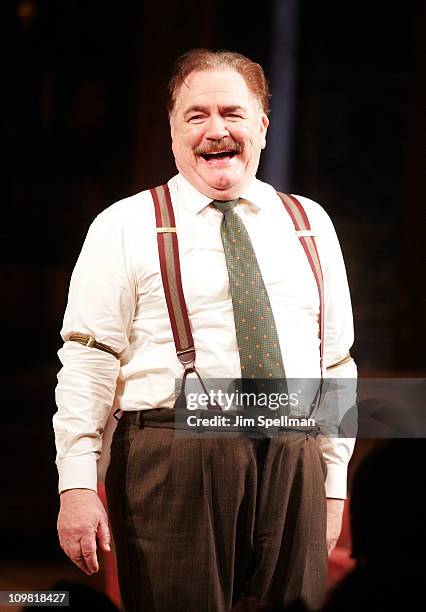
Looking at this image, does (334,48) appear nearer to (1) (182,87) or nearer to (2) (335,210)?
(2) (335,210)

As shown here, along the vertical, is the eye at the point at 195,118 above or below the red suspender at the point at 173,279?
above

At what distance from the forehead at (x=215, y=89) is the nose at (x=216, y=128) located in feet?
0.10

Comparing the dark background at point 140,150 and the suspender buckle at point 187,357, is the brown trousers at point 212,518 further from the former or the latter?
the dark background at point 140,150

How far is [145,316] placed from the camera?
2072 millimetres

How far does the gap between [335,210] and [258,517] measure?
931 mm

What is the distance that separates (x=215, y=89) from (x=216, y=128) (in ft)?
0.28

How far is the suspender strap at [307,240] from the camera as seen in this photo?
2.15 metres

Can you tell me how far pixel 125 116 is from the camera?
2578 millimetres

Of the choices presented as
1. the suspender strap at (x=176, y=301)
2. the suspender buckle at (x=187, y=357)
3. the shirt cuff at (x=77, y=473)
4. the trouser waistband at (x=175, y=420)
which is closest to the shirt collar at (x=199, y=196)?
the suspender strap at (x=176, y=301)

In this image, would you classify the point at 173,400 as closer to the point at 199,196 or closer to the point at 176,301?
the point at 176,301

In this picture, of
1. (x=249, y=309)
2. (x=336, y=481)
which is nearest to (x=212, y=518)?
(x=336, y=481)

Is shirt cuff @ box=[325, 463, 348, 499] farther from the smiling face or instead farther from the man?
the smiling face

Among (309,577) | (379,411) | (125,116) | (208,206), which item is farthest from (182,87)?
(309,577)

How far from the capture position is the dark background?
2535 mm
